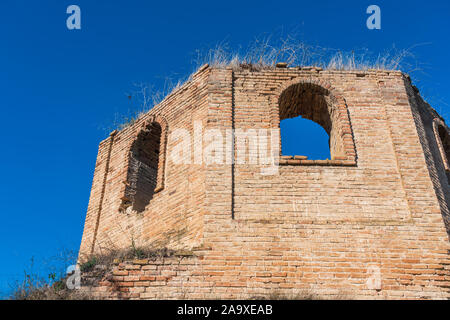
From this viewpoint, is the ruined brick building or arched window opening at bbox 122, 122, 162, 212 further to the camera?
arched window opening at bbox 122, 122, 162, 212

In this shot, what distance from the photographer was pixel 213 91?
7598 mm

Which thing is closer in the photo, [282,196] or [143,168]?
[282,196]

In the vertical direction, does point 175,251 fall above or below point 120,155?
below

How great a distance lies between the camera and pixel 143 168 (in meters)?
8.86

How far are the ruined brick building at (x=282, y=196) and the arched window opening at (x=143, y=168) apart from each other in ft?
0.09

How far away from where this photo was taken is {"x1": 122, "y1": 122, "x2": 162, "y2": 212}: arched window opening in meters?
8.34

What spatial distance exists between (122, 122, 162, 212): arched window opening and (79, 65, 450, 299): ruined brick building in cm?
3

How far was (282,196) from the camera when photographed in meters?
6.59

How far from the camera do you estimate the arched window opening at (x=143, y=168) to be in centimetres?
834

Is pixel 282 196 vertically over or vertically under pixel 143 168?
under

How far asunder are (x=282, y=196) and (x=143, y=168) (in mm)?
3322
